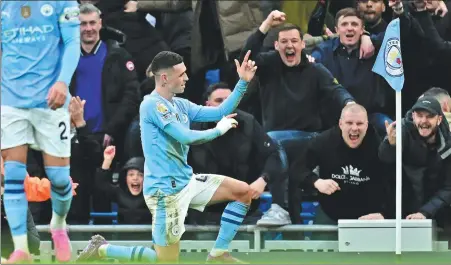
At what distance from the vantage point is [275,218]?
37.9ft

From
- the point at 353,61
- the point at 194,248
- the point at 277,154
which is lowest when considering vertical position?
the point at 194,248

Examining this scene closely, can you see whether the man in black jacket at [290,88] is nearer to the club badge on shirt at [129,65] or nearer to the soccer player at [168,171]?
the club badge on shirt at [129,65]

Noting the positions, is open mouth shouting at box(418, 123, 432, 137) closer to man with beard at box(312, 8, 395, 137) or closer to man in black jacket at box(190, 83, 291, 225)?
man with beard at box(312, 8, 395, 137)

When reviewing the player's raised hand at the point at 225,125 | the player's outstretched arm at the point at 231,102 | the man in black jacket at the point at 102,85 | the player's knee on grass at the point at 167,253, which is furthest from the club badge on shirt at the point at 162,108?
the man in black jacket at the point at 102,85

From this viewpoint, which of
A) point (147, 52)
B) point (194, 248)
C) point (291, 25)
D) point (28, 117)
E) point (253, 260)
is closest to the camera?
point (28, 117)

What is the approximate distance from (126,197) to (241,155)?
116 centimetres

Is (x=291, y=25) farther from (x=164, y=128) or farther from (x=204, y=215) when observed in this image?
(x=164, y=128)

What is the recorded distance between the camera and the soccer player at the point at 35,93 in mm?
9586

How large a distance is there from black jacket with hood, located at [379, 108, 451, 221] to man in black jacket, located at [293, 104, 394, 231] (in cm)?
19

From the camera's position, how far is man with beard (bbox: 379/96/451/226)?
38.4 ft

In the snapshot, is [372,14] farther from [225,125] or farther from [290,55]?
[225,125]

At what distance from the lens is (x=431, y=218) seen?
11.6 meters

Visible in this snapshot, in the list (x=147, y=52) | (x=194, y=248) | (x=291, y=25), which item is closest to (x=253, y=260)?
(x=194, y=248)

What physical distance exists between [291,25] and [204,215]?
6.53ft
